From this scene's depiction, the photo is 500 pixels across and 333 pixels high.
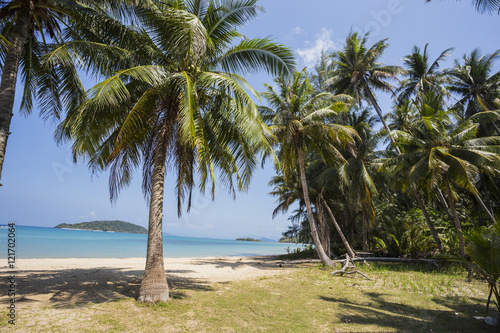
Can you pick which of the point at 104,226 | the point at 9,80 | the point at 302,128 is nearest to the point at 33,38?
the point at 9,80

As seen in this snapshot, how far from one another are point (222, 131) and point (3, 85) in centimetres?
A: 475

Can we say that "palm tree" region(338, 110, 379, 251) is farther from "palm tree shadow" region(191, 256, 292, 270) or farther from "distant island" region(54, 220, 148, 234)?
"distant island" region(54, 220, 148, 234)

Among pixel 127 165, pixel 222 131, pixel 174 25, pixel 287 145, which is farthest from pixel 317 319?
pixel 287 145

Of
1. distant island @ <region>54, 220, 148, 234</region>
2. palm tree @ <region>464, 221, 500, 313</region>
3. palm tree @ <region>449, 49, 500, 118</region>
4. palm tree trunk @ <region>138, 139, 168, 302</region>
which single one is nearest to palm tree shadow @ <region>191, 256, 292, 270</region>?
palm tree trunk @ <region>138, 139, 168, 302</region>

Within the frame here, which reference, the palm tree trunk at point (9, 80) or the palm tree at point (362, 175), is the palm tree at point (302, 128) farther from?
the palm tree trunk at point (9, 80)

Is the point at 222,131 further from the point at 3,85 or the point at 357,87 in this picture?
the point at 357,87

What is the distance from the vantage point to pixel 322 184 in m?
18.1

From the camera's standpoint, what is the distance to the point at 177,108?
6902 millimetres

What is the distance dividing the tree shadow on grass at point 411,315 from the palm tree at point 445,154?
5528 millimetres

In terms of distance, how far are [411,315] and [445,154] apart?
835 centimetres

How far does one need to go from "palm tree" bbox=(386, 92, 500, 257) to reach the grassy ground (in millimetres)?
4439

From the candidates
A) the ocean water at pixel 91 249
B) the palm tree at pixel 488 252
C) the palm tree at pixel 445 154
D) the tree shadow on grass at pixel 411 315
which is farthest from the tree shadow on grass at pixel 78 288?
the ocean water at pixel 91 249

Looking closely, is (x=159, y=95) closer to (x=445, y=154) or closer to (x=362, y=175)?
(x=445, y=154)

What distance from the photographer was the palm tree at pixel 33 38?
491 cm
